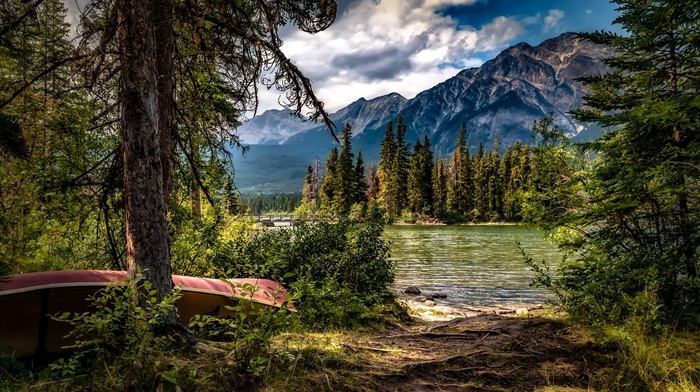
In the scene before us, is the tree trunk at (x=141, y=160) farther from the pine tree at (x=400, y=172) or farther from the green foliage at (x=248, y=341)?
the pine tree at (x=400, y=172)

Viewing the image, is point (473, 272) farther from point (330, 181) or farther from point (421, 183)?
point (421, 183)

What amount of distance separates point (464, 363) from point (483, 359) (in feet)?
1.02

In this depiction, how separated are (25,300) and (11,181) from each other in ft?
16.9

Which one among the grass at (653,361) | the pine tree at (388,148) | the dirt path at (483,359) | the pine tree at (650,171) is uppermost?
the pine tree at (388,148)

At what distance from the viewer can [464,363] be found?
4270 millimetres

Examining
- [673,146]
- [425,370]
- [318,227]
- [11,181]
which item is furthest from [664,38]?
[11,181]

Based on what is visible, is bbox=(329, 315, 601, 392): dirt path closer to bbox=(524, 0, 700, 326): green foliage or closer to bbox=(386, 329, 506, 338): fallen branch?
bbox=(386, 329, 506, 338): fallen branch

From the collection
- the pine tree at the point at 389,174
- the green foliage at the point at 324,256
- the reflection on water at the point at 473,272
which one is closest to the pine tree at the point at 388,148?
the pine tree at the point at 389,174

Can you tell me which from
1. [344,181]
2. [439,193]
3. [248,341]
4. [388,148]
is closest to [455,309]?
[248,341]

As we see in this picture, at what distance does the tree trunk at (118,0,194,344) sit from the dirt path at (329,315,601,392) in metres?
2.14

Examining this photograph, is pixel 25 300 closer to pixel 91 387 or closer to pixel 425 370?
pixel 91 387

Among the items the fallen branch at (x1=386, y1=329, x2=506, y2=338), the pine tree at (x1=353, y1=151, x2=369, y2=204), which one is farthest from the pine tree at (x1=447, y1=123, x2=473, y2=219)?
the fallen branch at (x1=386, y1=329, x2=506, y2=338)

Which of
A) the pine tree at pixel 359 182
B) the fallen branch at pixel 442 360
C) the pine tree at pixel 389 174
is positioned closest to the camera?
the fallen branch at pixel 442 360

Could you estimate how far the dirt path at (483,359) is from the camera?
3695mm
